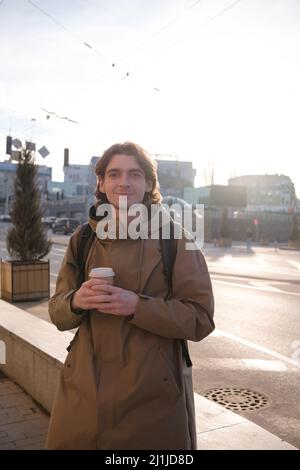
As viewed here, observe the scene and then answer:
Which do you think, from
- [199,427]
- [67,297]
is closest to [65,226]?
[199,427]

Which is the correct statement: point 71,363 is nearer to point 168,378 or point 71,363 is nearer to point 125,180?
point 168,378

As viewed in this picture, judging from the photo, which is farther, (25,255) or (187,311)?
(25,255)

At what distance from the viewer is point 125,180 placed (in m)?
2.14

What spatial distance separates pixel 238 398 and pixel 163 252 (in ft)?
11.1

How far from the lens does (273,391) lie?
5.09 m

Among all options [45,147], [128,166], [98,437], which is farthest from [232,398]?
[45,147]

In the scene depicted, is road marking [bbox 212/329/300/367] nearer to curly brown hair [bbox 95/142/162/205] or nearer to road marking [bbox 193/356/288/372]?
road marking [bbox 193/356/288/372]

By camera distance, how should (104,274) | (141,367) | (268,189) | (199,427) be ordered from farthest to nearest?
(268,189) → (199,427) → (141,367) → (104,274)

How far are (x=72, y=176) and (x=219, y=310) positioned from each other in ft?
371

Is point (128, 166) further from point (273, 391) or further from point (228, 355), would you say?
point (228, 355)

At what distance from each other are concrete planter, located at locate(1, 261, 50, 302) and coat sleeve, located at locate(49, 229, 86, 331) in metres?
7.56

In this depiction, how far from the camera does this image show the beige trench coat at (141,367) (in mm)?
1917

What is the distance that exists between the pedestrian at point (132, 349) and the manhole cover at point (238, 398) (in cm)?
274

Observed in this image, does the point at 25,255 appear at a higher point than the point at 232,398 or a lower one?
higher
